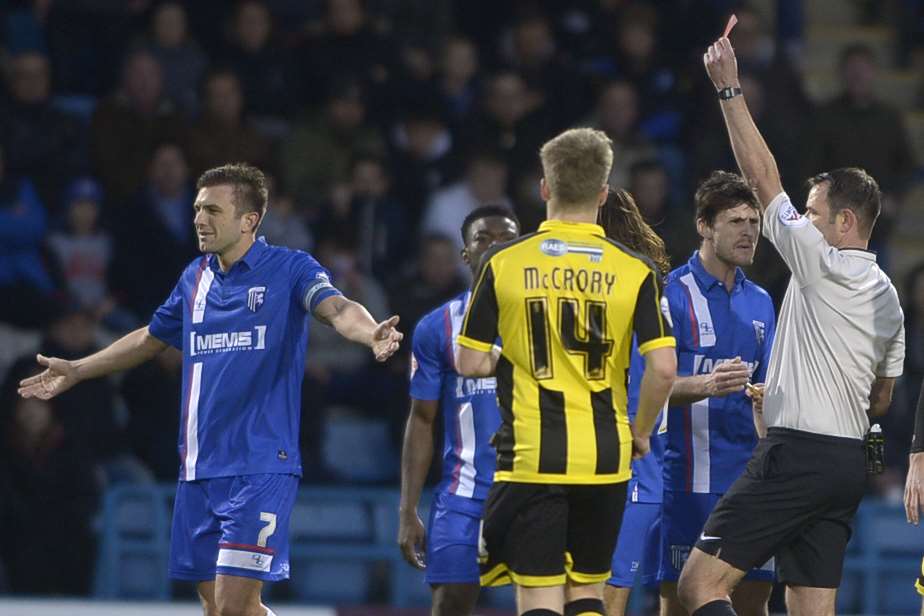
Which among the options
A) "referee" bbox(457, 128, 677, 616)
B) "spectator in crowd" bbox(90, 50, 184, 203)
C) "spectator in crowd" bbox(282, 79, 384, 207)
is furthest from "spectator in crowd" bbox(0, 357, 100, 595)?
"referee" bbox(457, 128, 677, 616)

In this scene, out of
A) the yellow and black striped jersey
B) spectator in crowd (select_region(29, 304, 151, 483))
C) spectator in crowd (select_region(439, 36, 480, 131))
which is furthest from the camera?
spectator in crowd (select_region(439, 36, 480, 131))

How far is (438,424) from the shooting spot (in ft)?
36.0

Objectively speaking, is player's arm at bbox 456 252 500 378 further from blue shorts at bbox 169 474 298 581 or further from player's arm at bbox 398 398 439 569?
player's arm at bbox 398 398 439 569

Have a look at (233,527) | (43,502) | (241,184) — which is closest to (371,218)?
(43,502)

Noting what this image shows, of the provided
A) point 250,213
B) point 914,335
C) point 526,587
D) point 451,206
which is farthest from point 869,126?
point 526,587

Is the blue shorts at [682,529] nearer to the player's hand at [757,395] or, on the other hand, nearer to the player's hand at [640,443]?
the player's hand at [757,395]

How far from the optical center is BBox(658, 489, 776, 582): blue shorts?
7398 mm

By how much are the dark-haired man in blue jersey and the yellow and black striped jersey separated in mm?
1219

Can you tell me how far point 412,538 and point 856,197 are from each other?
7.87ft

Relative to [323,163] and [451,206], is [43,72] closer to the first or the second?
[323,163]

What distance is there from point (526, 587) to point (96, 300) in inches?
256

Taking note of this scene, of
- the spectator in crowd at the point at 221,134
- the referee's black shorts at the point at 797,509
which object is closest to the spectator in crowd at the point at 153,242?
the spectator in crowd at the point at 221,134

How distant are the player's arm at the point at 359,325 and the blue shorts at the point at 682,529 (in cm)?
165

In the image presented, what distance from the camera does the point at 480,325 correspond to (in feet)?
18.8
